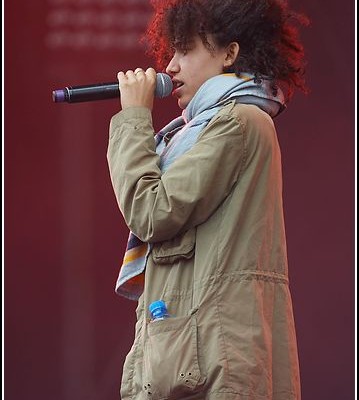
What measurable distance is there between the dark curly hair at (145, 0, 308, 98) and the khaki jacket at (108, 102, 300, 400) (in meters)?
0.13

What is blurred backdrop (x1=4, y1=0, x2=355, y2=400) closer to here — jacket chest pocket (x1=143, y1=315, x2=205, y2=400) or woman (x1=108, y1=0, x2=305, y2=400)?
woman (x1=108, y1=0, x2=305, y2=400)

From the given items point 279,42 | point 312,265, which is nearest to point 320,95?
point 312,265

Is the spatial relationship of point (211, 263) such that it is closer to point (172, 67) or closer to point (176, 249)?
point (176, 249)

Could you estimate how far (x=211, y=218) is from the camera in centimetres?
197

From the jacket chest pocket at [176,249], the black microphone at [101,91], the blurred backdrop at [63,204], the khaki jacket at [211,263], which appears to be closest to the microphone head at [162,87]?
the black microphone at [101,91]

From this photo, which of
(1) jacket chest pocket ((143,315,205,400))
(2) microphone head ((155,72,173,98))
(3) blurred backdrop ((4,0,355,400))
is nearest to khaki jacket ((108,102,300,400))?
(1) jacket chest pocket ((143,315,205,400))

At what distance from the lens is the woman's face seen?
2.11 m

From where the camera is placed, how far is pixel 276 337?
2012mm

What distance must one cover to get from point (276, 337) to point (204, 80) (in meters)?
0.51

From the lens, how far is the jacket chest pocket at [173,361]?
6.15 feet

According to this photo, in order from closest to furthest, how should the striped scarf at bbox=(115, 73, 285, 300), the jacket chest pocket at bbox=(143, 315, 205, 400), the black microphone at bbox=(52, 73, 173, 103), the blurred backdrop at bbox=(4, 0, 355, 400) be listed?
the jacket chest pocket at bbox=(143, 315, 205, 400) < the striped scarf at bbox=(115, 73, 285, 300) < the black microphone at bbox=(52, 73, 173, 103) < the blurred backdrop at bbox=(4, 0, 355, 400)

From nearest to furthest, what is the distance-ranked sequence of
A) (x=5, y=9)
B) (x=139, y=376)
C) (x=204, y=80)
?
(x=139, y=376)
(x=204, y=80)
(x=5, y=9)

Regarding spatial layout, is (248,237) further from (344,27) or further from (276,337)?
(344,27)

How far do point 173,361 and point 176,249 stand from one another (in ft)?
0.68
